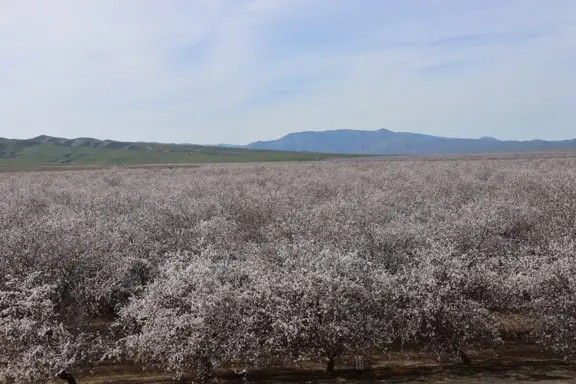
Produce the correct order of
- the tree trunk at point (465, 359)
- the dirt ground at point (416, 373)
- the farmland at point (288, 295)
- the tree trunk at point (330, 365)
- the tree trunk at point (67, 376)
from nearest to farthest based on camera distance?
the farmland at point (288, 295) < the tree trunk at point (67, 376) < the dirt ground at point (416, 373) < the tree trunk at point (330, 365) < the tree trunk at point (465, 359)

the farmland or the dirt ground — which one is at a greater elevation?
the farmland

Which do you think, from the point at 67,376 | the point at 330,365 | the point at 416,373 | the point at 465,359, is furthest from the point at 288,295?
the point at 67,376

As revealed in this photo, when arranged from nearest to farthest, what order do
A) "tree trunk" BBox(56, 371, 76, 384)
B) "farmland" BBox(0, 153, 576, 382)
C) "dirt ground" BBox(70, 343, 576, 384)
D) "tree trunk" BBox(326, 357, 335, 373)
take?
"farmland" BBox(0, 153, 576, 382) < "tree trunk" BBox(56, 371, 76, 384) < "dirt ground" BBox(70, 343, 576, 384) < "tree trunk" BBox(326, 357, 335, 373)

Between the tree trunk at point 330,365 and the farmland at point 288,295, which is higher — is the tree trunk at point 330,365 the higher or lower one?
the lower one

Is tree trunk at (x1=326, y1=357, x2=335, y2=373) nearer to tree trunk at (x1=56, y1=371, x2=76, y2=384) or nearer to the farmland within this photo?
the farmland

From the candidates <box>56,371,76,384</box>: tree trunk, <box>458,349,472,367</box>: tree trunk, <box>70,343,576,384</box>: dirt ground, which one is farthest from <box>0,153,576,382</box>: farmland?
<box>56,371,76,384</box>: tree trunk

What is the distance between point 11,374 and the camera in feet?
75.3

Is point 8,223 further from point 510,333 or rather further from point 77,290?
→ point 510,333

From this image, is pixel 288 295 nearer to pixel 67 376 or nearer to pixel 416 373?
pixel 416 373

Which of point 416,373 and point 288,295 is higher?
point 288,295

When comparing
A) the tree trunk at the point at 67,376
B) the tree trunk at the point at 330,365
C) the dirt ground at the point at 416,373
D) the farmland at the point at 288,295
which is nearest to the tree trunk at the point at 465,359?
the farmland at the point at 288,295

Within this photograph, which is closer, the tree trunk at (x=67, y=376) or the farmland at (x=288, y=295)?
the farmland at (x=288, y=295)

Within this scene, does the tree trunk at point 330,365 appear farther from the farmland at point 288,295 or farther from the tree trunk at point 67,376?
Answer: the tree trunk at point 67,376

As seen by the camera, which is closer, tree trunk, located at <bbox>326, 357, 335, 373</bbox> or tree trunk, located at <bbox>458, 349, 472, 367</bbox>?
tree trunk, located at <bbox>326, 357, 335, 373</bbox>
